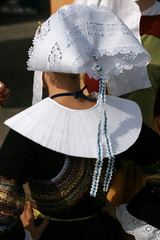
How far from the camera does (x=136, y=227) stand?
1.69 metres

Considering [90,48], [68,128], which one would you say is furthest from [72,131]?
[90,48]

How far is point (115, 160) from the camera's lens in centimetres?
161

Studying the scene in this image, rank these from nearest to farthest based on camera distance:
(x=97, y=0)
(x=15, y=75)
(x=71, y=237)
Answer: (x=71, y=237) < (x=97, y=0) < (x=15, y=75)

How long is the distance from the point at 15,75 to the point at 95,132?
3471 millimetres

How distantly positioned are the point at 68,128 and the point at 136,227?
0.46 m

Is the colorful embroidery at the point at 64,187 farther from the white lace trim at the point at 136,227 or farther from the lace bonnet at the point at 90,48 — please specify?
the white lace trim at the point at 136,227

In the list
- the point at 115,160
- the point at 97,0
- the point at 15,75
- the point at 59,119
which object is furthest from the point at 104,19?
the point at 15,75

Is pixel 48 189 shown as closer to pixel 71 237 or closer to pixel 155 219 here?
pixel 71 237

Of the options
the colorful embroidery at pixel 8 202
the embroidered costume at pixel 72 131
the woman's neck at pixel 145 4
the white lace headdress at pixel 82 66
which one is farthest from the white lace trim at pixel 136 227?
the woman's neck at pixel 145 4

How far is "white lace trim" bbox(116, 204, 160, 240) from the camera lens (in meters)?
1.65

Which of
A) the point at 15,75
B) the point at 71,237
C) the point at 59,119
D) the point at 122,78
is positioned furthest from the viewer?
the point at 15,75

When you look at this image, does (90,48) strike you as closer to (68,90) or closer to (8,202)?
(68,90)

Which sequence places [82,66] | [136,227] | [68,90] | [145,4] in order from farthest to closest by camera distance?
[145,4], [136,227], [68,90], [82,66]

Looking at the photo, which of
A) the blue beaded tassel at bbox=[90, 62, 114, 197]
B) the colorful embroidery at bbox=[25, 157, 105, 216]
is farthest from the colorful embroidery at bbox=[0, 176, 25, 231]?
the blue beaded tassel at bbox=[90, 62, 114, 197]
